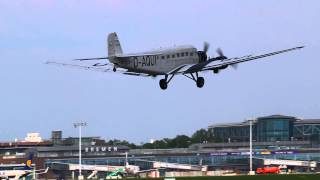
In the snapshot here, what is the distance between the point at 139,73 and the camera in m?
77.2

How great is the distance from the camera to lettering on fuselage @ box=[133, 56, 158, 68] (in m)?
78.1

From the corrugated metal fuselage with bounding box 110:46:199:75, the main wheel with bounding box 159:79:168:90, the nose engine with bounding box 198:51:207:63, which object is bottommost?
the main wheel with bounding box 159:79:168:90

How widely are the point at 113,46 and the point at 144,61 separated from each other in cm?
460

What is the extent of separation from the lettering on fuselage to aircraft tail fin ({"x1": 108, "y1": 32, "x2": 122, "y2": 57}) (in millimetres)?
2552

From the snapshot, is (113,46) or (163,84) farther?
(113,46)

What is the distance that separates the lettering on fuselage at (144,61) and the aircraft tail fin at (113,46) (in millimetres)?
2552

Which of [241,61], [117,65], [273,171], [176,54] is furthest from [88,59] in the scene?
[273,171]

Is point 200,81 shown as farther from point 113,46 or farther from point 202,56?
point 113,46

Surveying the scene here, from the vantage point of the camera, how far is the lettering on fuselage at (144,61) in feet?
256

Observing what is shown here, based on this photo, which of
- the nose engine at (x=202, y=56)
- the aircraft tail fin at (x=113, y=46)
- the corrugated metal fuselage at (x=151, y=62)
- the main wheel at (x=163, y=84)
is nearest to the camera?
the main wheel at (x=163, y=84)

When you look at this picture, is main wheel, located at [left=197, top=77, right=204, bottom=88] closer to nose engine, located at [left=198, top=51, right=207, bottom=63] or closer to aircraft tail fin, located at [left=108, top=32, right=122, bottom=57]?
nose engine, located at [left=198, top=51, right=207, bottom=63]

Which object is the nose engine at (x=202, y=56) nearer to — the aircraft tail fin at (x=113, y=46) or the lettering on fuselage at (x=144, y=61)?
the lettering on fuselage at (x=144, y=61)

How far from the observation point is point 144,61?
78312 millimetres

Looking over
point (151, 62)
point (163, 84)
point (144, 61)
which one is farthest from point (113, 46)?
point (163, 84)
